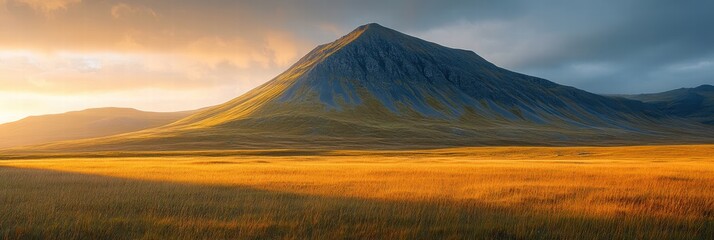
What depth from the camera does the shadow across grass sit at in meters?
10.9

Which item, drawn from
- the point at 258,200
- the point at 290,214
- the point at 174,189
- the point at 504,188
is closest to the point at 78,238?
the point at 290,214

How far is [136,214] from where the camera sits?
44.6 feet

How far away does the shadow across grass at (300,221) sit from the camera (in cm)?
1088

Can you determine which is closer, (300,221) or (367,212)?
(300,221)

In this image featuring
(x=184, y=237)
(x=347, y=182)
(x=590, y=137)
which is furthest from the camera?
(x=590, y=137)

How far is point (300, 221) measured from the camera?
1244 centimetres

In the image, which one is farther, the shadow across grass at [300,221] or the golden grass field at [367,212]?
the golden grass field at [367,212]

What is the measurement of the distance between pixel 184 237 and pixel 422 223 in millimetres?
5786

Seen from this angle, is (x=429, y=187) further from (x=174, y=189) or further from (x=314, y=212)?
(x=174, y=189)

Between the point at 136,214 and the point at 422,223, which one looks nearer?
Answer: the point at 422,223

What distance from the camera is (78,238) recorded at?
1048 centimetres

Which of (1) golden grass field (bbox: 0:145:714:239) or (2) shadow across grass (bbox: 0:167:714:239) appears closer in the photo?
(2) shadow across grass (bbox: 0:167:714:239)

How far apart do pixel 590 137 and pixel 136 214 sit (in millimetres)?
185885

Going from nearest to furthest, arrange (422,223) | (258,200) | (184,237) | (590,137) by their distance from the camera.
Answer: (184,237)
(422,223)
(258,200)
(590,137)
